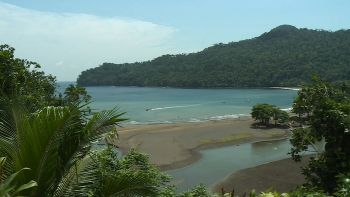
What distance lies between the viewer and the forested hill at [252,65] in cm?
10345

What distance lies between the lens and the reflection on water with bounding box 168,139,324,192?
63.7 feet

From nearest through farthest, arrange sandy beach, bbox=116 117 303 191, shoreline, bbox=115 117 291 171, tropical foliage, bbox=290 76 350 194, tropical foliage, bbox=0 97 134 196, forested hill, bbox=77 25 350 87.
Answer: tropical foliage, bbox=0 97 134 196, tropical foliage, bbox=290 76 350 194, sandy beach, bbox=116 117 303 191, shoreline, bbox=115 117 291 171, forested hill, bbox=77 25 350 87

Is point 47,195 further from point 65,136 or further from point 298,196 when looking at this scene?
point 298,196

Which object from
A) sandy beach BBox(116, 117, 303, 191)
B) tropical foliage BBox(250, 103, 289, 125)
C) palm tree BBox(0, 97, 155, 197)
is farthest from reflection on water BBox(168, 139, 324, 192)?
palm tree BBox(0, 97, 155, 197)

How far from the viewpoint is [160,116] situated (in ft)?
158

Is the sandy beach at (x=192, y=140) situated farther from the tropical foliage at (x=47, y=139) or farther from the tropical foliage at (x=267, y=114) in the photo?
the tropical foliage at (x=47, y=139)

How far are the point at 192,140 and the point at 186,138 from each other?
3.24 ft

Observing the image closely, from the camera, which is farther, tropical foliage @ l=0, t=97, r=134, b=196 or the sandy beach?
the sandy beach

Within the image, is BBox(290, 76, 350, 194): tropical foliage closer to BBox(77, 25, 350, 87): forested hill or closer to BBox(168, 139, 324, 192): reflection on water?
BBox(168, 139, 324, 192): reflection on water

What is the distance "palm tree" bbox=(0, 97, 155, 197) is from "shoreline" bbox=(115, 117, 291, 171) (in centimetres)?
1834

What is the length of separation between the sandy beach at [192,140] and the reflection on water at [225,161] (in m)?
0.79

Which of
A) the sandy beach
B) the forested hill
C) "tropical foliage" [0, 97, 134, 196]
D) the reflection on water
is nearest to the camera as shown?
"tropical foliage" [0, 97, 134, 196]

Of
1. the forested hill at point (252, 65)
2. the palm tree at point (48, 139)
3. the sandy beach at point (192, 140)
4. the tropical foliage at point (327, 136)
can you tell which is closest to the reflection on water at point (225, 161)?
the sandy beach at point (192, 140)

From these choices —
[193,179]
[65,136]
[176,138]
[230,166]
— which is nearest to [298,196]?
[65,136]
